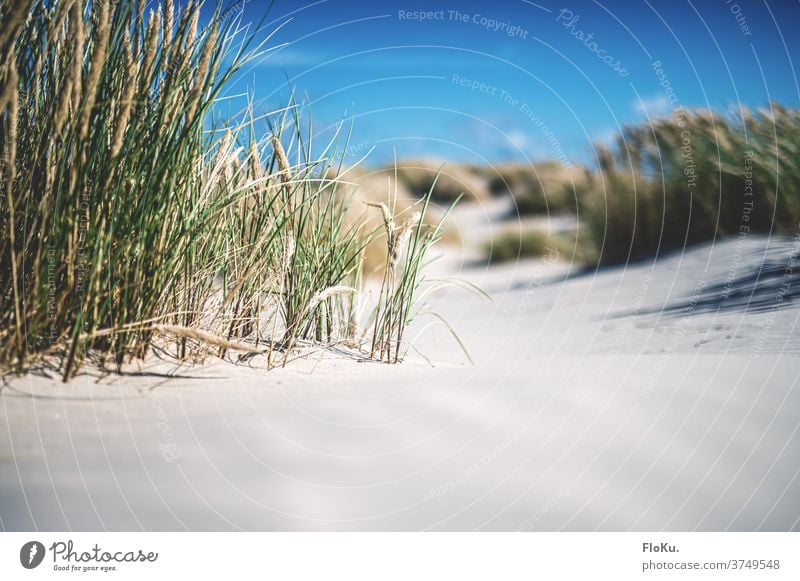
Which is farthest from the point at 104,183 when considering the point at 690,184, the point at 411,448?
the point at 690,184

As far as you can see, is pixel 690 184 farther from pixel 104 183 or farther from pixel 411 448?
pixel 104 183

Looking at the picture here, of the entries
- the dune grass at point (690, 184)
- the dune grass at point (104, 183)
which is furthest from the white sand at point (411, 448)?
the dune grass at point (690, 184)

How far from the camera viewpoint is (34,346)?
4.15 ft

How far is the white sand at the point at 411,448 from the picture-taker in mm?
1050

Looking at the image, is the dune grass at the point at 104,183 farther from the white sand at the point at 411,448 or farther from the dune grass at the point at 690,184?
the dune grass at the point at 690,184

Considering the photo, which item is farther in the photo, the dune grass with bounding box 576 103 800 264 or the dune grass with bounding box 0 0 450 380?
the dune grass with bounding box 576 103 800 264

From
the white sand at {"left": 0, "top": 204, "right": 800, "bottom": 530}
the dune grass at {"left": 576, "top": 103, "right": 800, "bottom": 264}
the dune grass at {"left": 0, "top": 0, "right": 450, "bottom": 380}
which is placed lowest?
the white sand at {"left": 0, "top": 204, "right": 800, "bottom": 530}

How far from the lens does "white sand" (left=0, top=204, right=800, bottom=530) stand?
1.05 m

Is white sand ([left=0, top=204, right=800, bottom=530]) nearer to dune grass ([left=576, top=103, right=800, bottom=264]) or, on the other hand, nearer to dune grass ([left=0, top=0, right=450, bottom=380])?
dune grass ([left=0, top=0, right=450, bottom=380])

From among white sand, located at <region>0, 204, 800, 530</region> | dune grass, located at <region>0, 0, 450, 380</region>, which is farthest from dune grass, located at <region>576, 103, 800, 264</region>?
dune grass, located at <region>0, 0, 450, 380</region>

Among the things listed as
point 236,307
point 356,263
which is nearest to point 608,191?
point 356,263

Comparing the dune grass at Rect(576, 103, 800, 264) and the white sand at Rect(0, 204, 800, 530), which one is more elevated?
the dune grass at Rect(576, 103, 800, 264)

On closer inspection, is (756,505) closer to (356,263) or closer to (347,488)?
(347,488)

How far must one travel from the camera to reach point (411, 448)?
3.74ft
